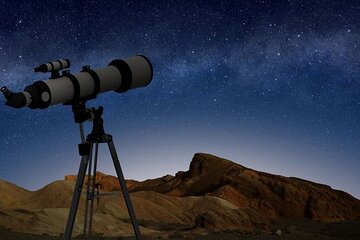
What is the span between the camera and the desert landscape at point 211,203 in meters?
37.4

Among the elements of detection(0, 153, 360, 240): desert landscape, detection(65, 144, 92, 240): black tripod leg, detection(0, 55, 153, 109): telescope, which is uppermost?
detection(0, 153, 360, 240): desert landscape

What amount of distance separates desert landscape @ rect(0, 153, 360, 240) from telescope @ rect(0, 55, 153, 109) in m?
23.2

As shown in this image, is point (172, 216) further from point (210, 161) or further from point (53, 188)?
point (210, 161)

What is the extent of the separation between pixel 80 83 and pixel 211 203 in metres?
56.6

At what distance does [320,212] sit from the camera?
67.4 meters

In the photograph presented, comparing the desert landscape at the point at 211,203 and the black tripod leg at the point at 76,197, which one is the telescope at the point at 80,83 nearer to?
the black tripod leg at the point at 76,197

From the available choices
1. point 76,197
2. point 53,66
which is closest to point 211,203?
point 53,66

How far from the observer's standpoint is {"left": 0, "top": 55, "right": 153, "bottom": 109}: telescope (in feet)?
21.7

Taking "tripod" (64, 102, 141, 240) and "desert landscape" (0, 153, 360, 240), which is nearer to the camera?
"tripod" (64, 102, 141, 240)

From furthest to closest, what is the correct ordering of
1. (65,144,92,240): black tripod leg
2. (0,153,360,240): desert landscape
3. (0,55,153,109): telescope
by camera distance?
(0,153,360,240): desert landscape
(65,144,92,240): black tripod leg
(0,55,153,109): telescope

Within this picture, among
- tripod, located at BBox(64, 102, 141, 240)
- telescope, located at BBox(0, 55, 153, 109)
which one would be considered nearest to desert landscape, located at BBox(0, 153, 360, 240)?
telescope, located at BBox(0, 55, 153, 109)

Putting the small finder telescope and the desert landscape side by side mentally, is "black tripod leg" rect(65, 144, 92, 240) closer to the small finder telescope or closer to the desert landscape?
the small finder telescope

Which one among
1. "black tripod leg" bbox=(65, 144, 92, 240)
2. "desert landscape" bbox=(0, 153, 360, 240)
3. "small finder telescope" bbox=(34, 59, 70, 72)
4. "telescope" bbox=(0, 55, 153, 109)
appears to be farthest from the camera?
"desert landscape" bbox=(0, 153, 360, 240)

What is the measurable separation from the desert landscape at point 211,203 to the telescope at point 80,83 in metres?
23.2
